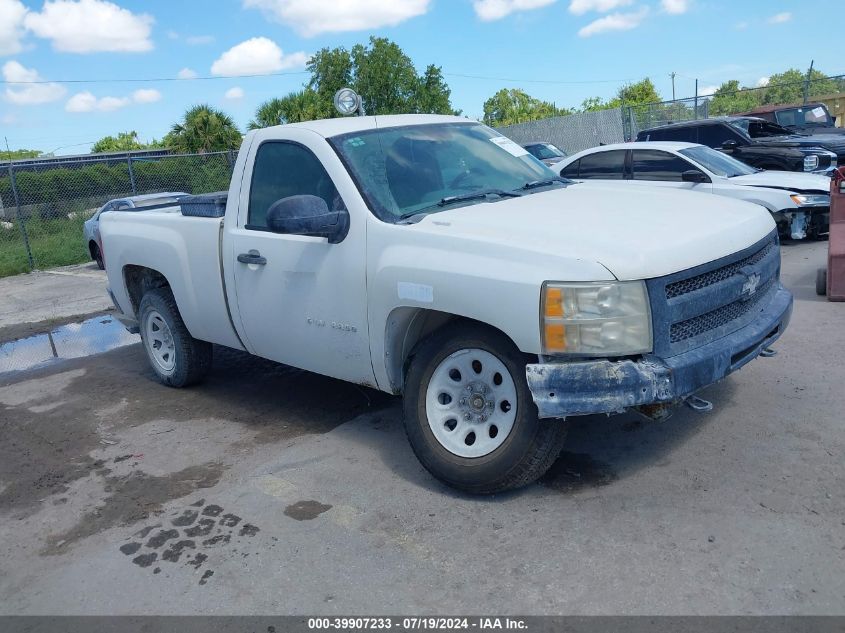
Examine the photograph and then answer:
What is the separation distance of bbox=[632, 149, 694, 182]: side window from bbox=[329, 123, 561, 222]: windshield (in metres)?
6.02

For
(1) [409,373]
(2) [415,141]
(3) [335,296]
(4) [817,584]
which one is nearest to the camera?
(4) [817,584]

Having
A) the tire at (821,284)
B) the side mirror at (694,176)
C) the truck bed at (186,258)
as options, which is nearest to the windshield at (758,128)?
the side mirror at (694,176)

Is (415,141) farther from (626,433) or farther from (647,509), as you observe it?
(647,509)

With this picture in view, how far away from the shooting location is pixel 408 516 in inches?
154

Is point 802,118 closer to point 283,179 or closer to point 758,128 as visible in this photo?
point 758,128

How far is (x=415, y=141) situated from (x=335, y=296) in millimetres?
1145

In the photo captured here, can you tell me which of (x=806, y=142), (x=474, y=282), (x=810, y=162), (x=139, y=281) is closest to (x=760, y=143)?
(x=806, y=142)

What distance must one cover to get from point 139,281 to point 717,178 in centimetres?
Result: 750

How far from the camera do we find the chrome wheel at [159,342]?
21.0 feet

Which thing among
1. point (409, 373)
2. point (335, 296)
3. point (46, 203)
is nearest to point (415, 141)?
point (335, 296)

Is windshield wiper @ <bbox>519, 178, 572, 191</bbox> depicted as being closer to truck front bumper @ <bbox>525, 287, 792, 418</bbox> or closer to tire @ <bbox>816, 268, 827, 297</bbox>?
truck front bumper @ <bbox>525, 287, 792, 418</bbox>

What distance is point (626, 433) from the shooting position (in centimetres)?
468

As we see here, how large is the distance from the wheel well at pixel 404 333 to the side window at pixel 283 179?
81cm

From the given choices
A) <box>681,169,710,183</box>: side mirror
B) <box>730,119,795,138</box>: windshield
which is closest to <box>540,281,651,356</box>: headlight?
<box>681,169,710,183</box>: side mirror
